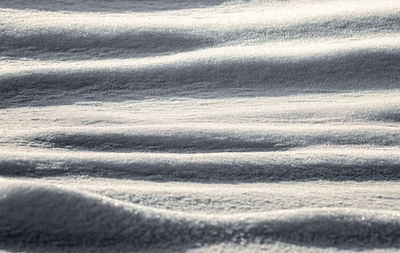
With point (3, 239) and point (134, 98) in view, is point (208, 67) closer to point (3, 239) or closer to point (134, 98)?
point (134, 98)

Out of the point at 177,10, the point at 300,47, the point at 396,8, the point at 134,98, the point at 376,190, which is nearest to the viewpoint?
the point at 376,190

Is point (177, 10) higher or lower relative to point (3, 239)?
higher

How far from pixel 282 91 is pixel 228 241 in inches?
23.0

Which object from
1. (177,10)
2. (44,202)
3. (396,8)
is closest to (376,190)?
(44,202)

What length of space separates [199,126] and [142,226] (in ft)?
1.21

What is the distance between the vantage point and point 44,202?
2.89 ft

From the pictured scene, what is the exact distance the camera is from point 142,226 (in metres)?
0.87

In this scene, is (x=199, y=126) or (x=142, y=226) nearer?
(x=142, y=226)

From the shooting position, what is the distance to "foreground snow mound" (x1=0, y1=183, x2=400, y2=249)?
865mm

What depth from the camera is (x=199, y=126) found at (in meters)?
1.19

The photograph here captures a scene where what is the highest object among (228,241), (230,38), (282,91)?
(230,38)

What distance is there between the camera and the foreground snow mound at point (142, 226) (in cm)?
87

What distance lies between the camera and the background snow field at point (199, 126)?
2.87ft

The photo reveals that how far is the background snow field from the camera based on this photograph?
876 mm
